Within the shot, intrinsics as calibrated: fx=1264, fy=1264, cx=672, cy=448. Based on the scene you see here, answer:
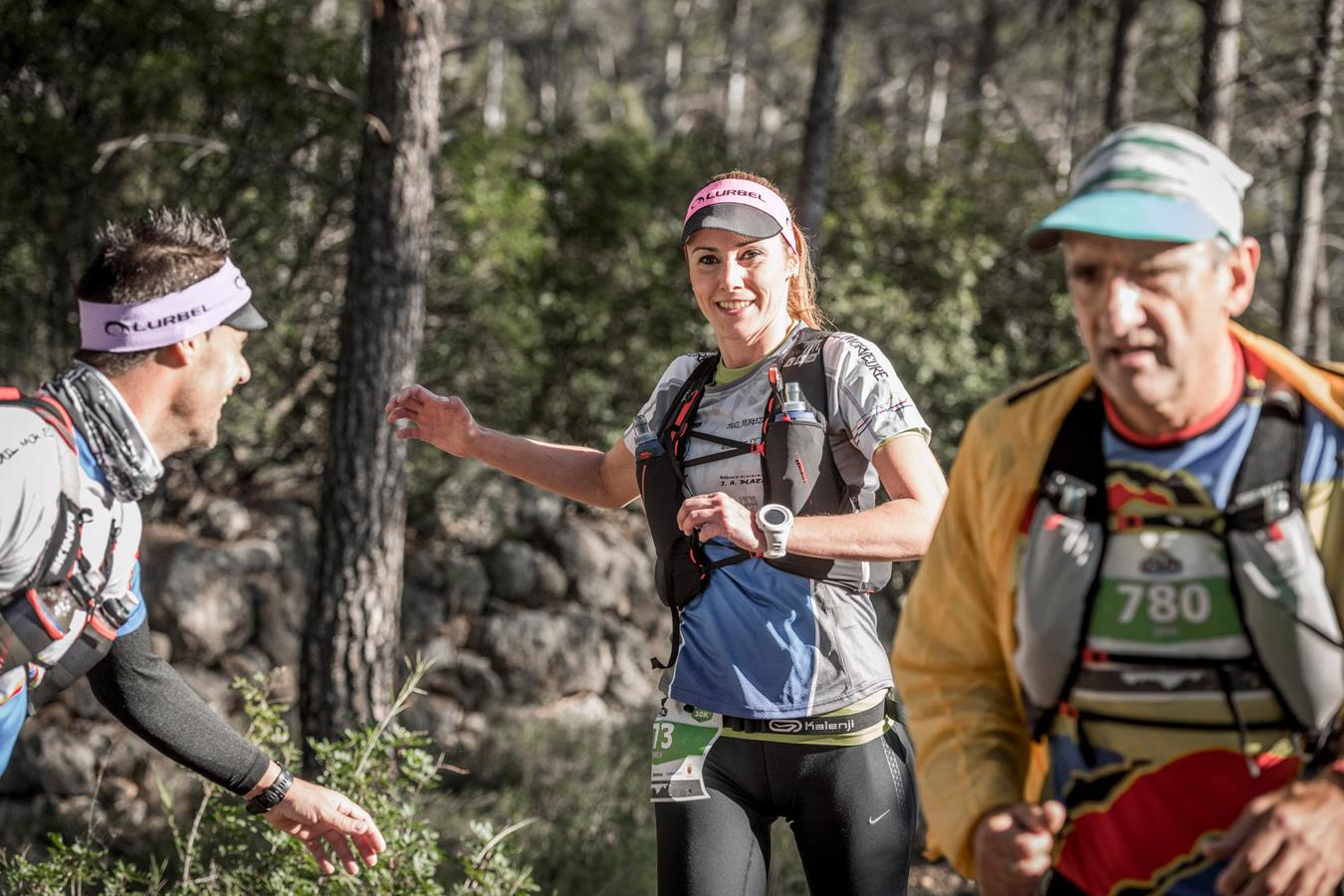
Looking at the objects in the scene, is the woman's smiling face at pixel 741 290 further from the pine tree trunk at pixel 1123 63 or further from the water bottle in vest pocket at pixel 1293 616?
the pine tree trunk at pixel 1123 63

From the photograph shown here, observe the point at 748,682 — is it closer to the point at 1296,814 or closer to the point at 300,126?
the point at 1296,814

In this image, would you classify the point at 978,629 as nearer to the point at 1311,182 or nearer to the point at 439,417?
the point at 439,417

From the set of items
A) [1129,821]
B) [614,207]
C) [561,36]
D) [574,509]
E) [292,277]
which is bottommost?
[574,509]

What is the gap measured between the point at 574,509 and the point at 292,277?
3072mm

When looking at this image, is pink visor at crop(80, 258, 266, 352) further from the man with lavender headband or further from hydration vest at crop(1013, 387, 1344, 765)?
hydration vest at crop(1013, 387, 1344, 765)

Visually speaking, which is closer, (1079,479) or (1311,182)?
(1079,479)

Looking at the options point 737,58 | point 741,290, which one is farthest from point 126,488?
point 737,58

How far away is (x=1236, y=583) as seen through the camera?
68.3 inches

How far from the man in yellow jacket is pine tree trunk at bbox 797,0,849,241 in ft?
25.1

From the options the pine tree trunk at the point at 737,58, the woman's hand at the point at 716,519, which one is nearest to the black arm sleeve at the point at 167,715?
the woman's hand at the point at 716,519

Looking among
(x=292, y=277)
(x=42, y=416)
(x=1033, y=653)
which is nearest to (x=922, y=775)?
(x=1033, y=653)

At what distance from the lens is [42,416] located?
2.35 metres

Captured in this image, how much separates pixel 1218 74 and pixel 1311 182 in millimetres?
3176

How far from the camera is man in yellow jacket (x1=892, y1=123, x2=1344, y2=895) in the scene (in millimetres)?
1711
